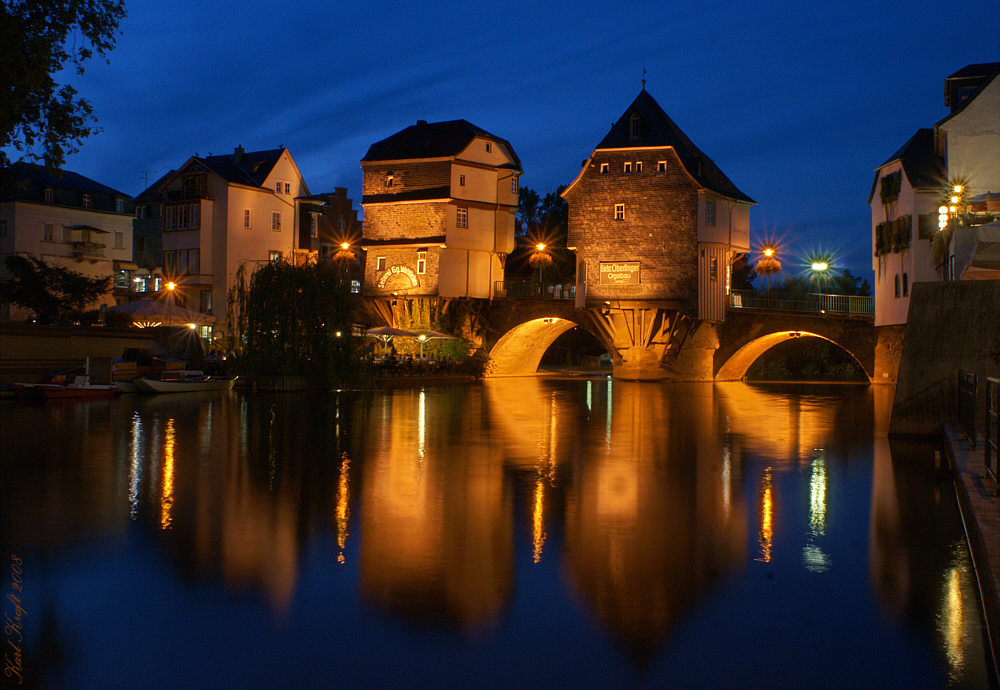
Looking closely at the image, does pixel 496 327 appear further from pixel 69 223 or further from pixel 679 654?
pixel 679 654

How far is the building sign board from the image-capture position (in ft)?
175

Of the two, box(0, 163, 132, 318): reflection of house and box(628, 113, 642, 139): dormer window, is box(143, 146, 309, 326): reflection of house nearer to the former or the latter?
box(0, 163, 132, 318): reflection of house

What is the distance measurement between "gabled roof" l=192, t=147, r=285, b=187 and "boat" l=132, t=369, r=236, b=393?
2801cm

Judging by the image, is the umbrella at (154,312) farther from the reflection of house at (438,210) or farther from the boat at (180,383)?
the reflection of house at (438,210)

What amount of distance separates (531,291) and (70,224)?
89.5ft

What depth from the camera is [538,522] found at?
985 cm

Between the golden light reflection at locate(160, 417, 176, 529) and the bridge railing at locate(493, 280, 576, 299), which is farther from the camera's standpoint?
the bridge railing at locate(493, 280, 576, 299)

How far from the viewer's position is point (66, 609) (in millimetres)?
6586

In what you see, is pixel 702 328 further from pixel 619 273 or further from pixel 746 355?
pixel 746 355

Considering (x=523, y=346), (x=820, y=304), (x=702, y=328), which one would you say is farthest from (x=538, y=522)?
(x=523, y=346)

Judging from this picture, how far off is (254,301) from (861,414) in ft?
61.7

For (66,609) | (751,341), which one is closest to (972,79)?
(751,341)

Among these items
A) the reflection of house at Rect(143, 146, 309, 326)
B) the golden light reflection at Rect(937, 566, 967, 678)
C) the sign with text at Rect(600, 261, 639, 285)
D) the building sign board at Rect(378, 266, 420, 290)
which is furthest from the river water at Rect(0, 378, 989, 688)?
the reflection of house at Rect(143, 146, 309, 326)

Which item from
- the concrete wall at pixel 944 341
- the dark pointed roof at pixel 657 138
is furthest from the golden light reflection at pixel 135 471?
the dark pointed roof at pixel 657 138
